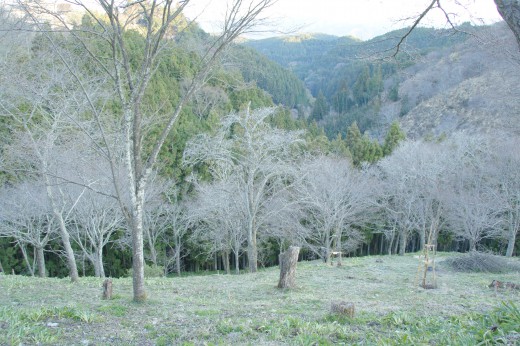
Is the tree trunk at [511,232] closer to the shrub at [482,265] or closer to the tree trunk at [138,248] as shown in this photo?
the shrub at [482,265]

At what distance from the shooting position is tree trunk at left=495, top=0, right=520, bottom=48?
3266 millimetres

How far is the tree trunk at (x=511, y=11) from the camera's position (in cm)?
327

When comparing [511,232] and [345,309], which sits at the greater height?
[345,309]

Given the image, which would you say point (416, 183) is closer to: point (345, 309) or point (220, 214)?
point (220, 214)

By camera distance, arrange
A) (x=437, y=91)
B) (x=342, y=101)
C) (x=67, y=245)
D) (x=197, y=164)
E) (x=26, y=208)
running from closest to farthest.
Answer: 1. (x=67, y=245)
2. (x=26, y=208)
3. (x=197, y=164)
4. (x=437, y=91)
5. (x=342, y=101)

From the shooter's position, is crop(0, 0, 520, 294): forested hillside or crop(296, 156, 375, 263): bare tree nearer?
crop(0, 0, 520, 294): forested hillside

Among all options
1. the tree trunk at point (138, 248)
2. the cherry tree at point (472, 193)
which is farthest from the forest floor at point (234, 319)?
the cherry tree at point (472, 193)

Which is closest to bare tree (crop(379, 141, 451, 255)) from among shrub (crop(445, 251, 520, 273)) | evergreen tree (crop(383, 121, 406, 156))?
evergreen tree (crop(383, 121, 406, 156))

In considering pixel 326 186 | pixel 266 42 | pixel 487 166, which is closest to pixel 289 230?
pixel 326 186

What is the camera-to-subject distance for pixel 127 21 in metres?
6.26

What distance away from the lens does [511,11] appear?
10.8 feet

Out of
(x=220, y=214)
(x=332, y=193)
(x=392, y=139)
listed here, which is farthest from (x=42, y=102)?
(x=392, y=139)

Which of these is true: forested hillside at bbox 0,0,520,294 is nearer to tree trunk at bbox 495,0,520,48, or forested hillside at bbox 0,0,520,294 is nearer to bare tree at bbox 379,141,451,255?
bare tree at bbox 379,141,451,255

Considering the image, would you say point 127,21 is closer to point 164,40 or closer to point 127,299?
point 164,40
